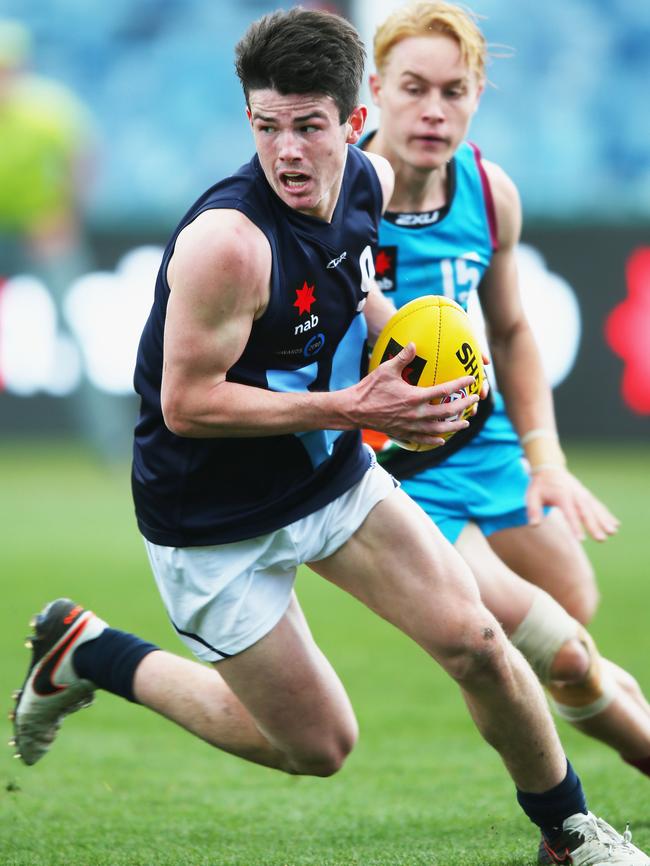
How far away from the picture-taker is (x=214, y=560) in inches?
156

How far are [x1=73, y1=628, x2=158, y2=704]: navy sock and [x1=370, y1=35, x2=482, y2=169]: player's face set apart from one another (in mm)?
1791

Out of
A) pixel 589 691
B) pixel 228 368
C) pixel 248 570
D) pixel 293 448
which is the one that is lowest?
pixel 589 691

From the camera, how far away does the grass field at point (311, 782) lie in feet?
14.0

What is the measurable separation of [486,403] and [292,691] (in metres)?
1.41

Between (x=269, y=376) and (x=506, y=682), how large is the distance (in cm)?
102

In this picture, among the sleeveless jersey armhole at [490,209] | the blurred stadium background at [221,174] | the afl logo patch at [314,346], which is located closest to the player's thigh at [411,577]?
the afl logo patch at [314,346]

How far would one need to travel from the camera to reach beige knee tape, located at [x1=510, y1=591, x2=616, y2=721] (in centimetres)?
449

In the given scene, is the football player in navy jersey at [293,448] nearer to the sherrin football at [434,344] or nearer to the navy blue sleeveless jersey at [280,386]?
the navy blue sleeveless jersey at [280,386]

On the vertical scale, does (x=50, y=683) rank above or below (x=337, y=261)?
below

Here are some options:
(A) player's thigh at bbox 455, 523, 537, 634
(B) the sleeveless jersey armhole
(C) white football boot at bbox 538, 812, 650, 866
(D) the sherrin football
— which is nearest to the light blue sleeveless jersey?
(B) the sleeveless jersey armhole

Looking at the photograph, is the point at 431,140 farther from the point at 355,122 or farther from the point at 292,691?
the point at 292,691

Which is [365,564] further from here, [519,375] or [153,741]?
[153,741]

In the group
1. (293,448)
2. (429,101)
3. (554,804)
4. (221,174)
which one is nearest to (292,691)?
(293,448)

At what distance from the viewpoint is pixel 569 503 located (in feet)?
14.4
